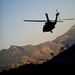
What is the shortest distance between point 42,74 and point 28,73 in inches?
178

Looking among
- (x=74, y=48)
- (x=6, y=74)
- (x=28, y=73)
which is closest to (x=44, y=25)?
(x=28, y=73)

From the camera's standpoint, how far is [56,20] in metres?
40.3

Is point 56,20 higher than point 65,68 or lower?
higher

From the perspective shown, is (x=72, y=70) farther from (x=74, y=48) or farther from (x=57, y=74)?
(x=74, y=48)

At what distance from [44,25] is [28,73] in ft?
36.0

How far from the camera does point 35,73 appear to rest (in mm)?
36219

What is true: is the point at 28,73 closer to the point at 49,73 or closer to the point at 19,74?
the point at 19,74

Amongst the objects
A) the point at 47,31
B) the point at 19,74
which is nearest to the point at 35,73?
the point at 19,74

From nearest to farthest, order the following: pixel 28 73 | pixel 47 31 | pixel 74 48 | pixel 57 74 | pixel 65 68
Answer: pixel 57 74
pixel 65 68
pixel 28 73
pixel 47 31
pixel 74 48

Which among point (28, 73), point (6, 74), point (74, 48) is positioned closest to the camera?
point (28, 73)

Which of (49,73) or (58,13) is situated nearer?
(49,73)

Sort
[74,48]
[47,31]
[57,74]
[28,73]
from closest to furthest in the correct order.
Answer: [57,74], [28,73], [47,31], [74,48]

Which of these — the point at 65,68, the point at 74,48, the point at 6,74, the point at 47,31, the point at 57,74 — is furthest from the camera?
the point at 74,48

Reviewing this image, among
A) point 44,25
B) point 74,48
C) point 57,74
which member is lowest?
point 57,74
